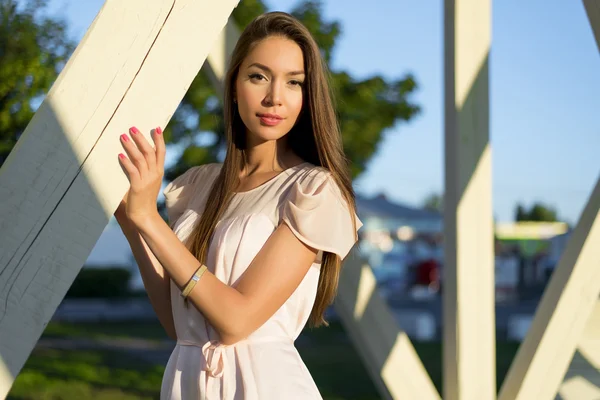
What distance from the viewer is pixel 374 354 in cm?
320

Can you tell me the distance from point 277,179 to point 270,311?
0.35 m

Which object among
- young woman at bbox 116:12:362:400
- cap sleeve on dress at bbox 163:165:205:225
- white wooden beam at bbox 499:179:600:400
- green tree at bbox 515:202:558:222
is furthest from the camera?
green tree at bbox 515:202:558:222

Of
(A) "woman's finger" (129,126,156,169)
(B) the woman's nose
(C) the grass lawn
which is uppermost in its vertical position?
(B) the woman's nose

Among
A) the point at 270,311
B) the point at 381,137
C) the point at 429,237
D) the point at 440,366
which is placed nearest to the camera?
the point at 270,311

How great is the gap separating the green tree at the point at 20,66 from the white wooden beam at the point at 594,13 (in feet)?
9.26

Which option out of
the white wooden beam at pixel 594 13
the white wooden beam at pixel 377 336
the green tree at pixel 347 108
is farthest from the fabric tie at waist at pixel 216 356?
the green tree at pixel 347 108

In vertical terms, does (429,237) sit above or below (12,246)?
below

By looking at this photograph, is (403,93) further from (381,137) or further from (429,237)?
(429,237)

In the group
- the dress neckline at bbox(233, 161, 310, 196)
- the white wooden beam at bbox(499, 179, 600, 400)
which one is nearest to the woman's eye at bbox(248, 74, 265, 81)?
the dress neckline at bbox(233, 161, 310, 196)

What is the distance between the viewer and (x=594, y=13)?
2922 millimetres

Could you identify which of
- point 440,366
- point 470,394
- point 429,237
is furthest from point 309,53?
point 429,237

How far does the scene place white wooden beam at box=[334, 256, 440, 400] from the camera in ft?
10.5

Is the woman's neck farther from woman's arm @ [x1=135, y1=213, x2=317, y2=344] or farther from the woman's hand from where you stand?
the woman's hand

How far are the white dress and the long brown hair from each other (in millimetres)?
37
